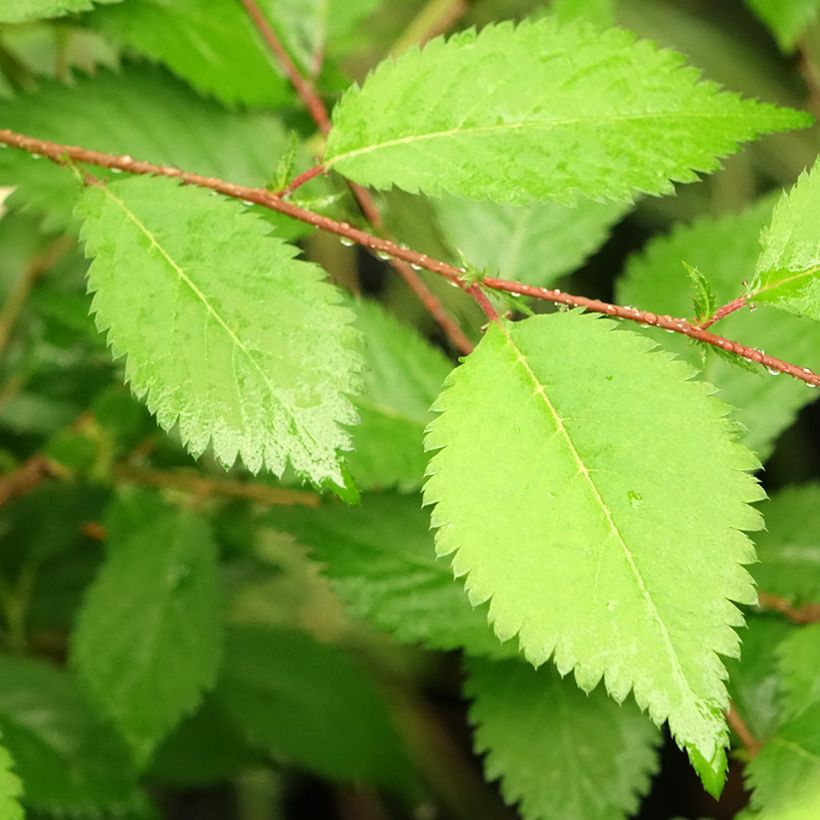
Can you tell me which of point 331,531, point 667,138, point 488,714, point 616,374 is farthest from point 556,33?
point 488,714

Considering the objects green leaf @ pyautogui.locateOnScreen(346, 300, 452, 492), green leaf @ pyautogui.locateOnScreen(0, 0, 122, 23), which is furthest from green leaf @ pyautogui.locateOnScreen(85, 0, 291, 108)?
green leaf @ pyautogui.locateOnScreen(346, 300, 452, 492)

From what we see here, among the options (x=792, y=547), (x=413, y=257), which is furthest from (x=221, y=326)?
(x=792, y=547)

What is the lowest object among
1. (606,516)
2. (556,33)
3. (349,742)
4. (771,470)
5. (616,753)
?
(771,470)

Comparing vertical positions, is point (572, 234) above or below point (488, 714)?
above

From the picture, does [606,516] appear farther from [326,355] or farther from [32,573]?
[32,573]

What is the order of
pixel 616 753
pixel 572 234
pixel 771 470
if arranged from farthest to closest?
1. pixel 771 470
2. pixel 572 234
3. pixel 616 753

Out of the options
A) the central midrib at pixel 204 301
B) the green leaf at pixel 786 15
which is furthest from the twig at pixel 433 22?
the central midrib at pixel 204 301

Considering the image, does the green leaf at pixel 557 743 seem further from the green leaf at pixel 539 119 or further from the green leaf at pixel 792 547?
the green leaf at pixel 539 119

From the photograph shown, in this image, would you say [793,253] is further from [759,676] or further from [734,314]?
[759,676]

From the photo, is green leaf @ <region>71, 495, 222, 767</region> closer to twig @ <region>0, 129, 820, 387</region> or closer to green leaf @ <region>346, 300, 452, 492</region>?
green leaf @ <region>346, 300, 452, 492</region>
